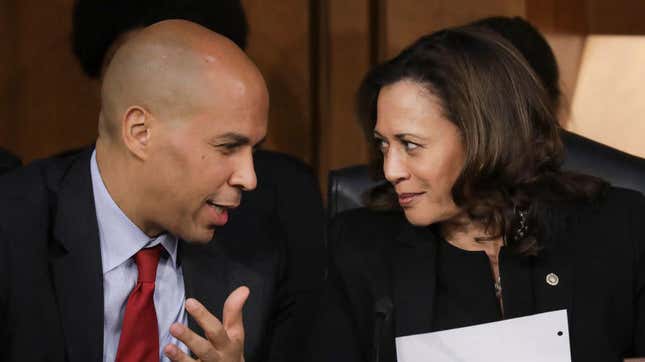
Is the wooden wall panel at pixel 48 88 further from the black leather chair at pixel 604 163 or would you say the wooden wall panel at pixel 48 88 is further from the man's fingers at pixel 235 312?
the man's fingers at pixel 235 312

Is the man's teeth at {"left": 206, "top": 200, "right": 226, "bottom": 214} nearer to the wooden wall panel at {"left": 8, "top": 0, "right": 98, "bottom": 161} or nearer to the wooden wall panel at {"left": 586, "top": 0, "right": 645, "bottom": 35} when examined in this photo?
the wooden wall panel at {"left": 8, "top": 0, "right": 98, "bottom": 161}

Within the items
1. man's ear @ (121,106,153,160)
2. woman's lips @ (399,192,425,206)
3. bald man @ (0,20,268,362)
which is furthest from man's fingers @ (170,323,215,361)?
woman's lips @ (399,192,425,206)

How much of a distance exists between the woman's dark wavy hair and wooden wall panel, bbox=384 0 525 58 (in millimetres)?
1008

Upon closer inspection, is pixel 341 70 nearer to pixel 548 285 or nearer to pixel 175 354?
pixel 548 285

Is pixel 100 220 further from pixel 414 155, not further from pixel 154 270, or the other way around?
pixel 414 155

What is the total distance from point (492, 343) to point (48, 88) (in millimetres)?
1628

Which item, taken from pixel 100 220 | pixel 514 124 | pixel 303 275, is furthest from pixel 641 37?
pixel 100 220

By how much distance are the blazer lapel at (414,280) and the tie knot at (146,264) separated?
44 cm

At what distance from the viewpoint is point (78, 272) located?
67.2 inches

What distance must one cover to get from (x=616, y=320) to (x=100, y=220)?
0.94m

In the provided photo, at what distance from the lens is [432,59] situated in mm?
1960

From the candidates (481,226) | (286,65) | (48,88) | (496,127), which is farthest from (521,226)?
(48,88)

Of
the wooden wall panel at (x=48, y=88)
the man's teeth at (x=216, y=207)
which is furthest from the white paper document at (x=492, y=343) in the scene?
the wooden wall panel at (x=48, y=88)

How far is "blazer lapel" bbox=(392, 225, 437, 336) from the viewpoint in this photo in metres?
1.86
